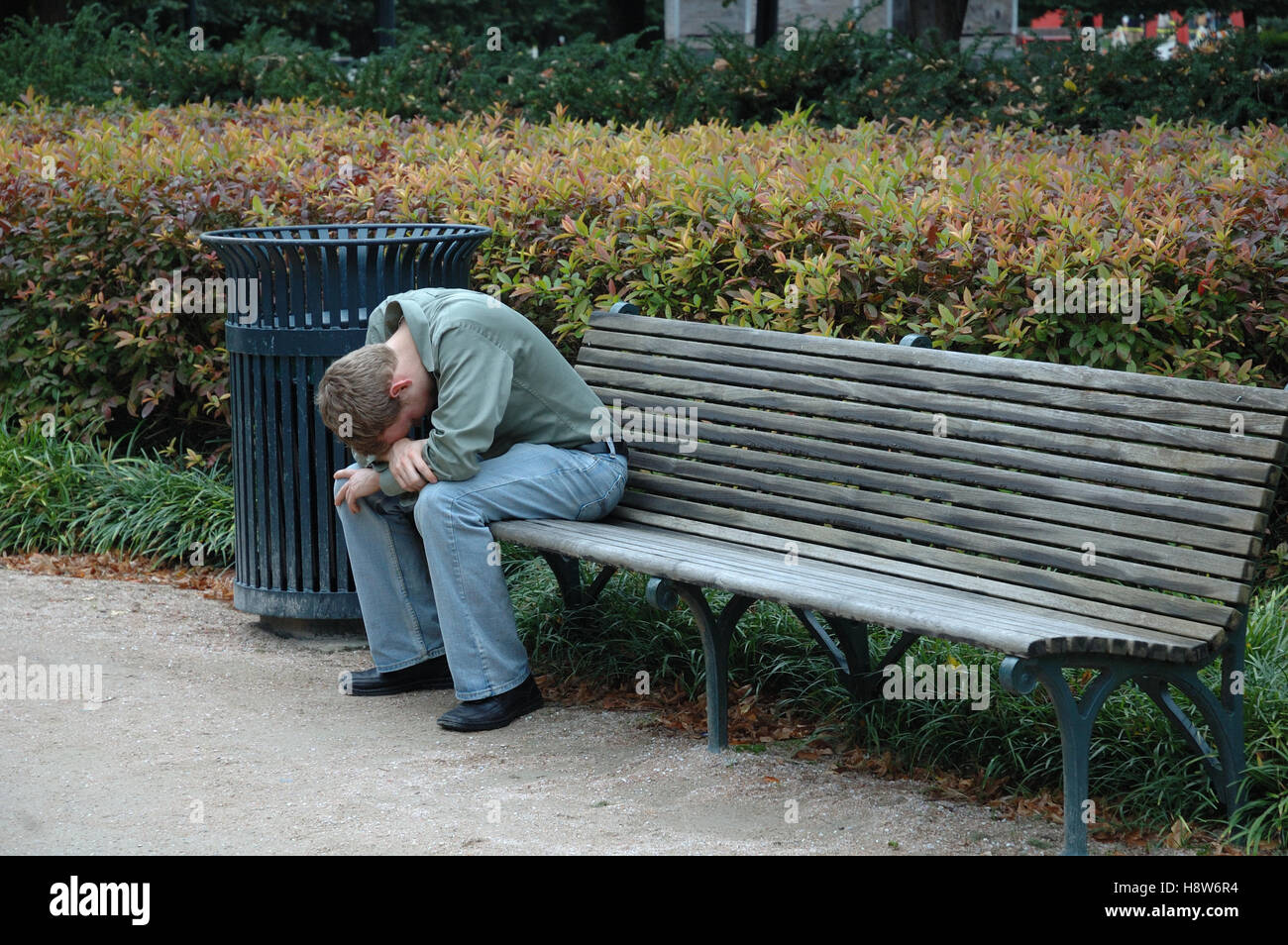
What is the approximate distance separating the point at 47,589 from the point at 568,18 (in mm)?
32685

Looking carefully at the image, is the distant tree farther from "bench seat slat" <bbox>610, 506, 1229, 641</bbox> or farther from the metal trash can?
"bench seat slat" <bbox>610, 506, 1229, 641</bbox>

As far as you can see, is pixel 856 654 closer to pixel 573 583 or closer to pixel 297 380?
pixel 573 583

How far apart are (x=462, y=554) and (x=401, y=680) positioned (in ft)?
2.36

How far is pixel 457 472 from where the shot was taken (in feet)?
14.6

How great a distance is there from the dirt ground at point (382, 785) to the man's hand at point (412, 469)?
0.75 metres

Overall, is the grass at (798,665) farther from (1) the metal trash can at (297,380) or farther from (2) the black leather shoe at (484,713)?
(1) the metal trash can at (297,380)

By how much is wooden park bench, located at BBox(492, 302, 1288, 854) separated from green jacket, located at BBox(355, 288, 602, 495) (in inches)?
→ 11.1

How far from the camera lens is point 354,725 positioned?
468 centimetres

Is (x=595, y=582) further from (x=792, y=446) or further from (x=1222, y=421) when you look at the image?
(x=1222, y=421)

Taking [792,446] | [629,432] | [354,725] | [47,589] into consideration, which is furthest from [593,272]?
[47,589]

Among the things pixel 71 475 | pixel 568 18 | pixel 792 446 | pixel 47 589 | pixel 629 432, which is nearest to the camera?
pixel 792 446

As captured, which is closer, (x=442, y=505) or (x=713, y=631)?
(x=713, y=631)

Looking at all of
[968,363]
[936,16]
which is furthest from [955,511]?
[936,16]

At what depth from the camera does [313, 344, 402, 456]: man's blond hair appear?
4.43 meters
